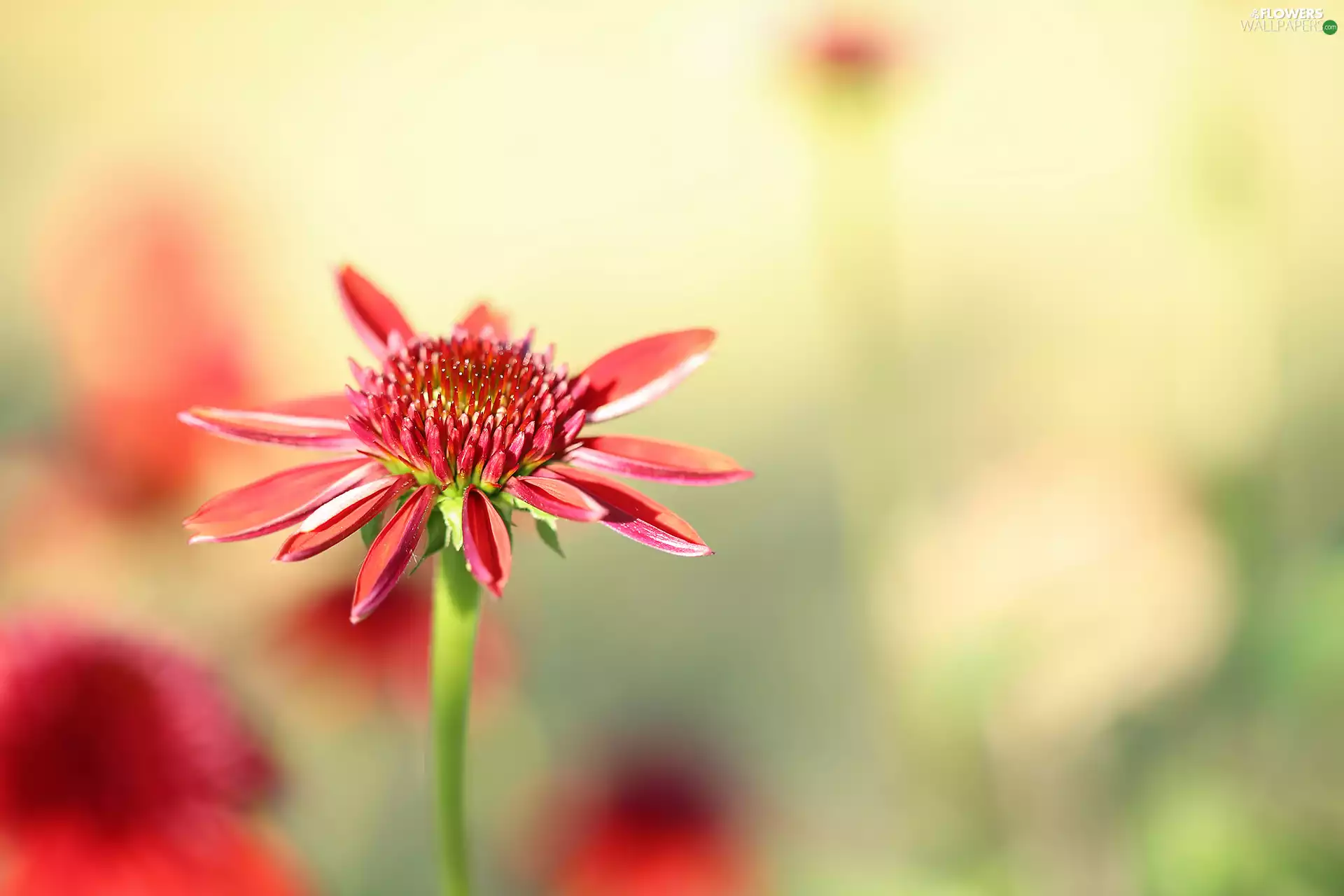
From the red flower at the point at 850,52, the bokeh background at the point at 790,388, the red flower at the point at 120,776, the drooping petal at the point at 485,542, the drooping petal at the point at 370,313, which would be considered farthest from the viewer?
the red flower at the point at 850,52

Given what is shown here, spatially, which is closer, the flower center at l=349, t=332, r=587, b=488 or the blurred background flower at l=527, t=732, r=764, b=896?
the flower center at l=349, t=332, r=587, b=488

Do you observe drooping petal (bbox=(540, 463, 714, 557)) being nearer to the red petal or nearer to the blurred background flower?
the red petal

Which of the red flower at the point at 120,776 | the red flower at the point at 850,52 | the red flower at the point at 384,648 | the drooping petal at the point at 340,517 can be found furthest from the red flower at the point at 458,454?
the red flower at the point at 850,52

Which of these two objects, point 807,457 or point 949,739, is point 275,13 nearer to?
point 807,457

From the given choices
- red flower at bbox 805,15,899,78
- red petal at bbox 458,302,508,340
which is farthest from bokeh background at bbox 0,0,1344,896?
red petal at bbox 458,302,508,340

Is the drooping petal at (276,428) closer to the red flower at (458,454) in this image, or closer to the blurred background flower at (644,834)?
the red flower at (458,454)
